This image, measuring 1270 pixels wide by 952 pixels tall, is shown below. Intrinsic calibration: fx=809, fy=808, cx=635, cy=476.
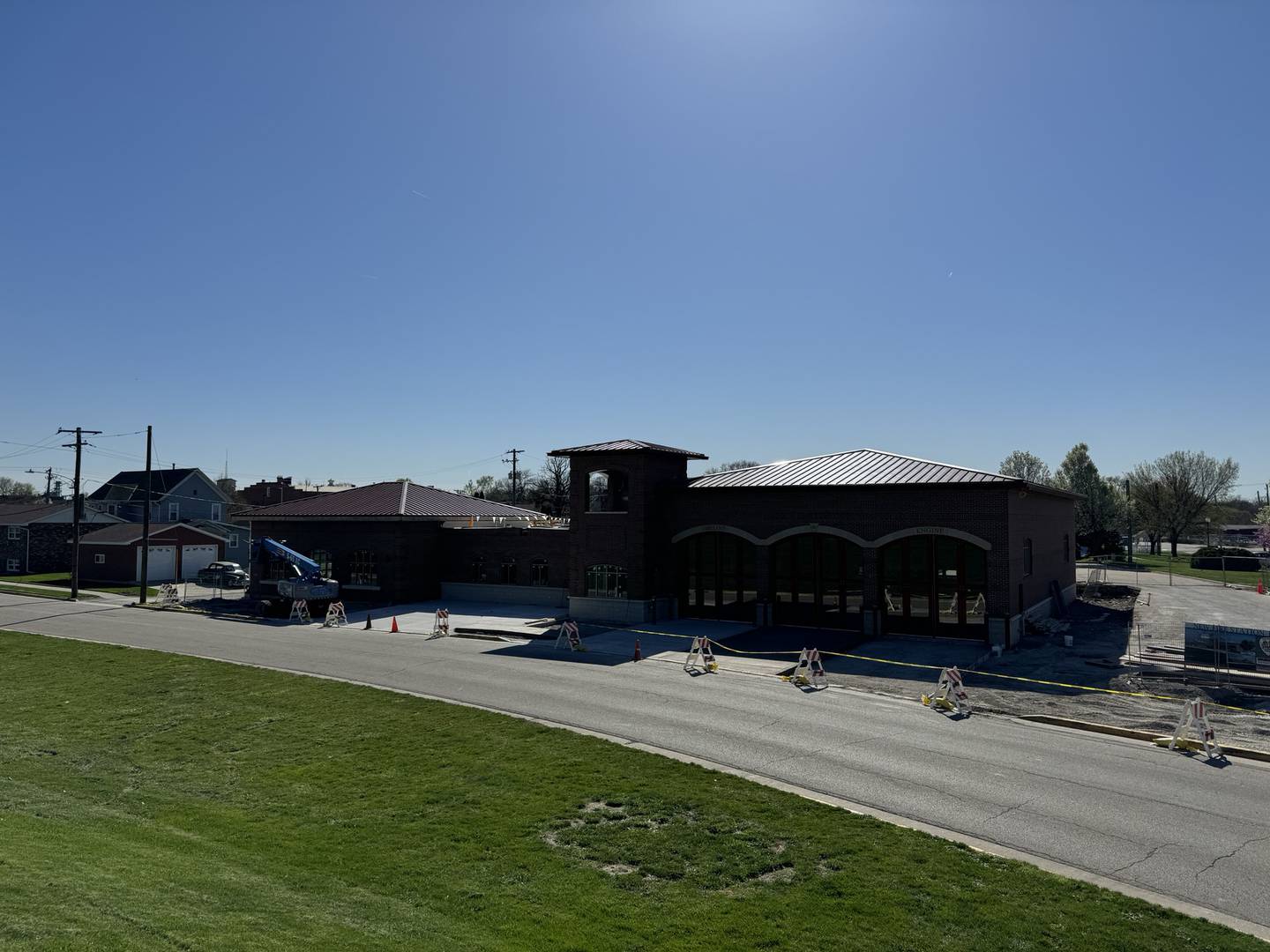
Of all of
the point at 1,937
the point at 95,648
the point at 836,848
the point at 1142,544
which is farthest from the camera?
the point at 1142,544

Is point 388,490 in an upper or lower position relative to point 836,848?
upper

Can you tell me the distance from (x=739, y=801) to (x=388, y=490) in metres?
39.2

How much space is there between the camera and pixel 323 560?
44.7 m

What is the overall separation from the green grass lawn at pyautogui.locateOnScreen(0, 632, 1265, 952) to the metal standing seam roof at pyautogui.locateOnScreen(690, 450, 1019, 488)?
1818 cm

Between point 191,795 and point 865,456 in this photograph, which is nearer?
point 191,795

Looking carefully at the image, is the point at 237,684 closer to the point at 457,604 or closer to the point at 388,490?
the point at 457,604

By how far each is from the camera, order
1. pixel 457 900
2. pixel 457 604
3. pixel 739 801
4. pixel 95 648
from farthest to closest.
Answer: pixel 457 604, pixel 95 648, pixel 739 801, pixel 457 900

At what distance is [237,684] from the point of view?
71.6ft

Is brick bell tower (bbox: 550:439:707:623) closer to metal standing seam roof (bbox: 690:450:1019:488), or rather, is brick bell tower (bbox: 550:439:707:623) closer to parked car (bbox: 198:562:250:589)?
metal standing seam roof (bbox: 690:450:1019:488)

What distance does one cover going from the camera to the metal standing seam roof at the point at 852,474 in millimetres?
29312

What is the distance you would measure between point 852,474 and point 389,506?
83.5 feet

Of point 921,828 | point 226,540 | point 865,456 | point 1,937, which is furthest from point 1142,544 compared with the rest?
point 1,937

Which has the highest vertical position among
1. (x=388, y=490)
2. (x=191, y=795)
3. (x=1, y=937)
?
(x=388, y=490)

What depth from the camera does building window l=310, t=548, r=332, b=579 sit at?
4441 centimetres
